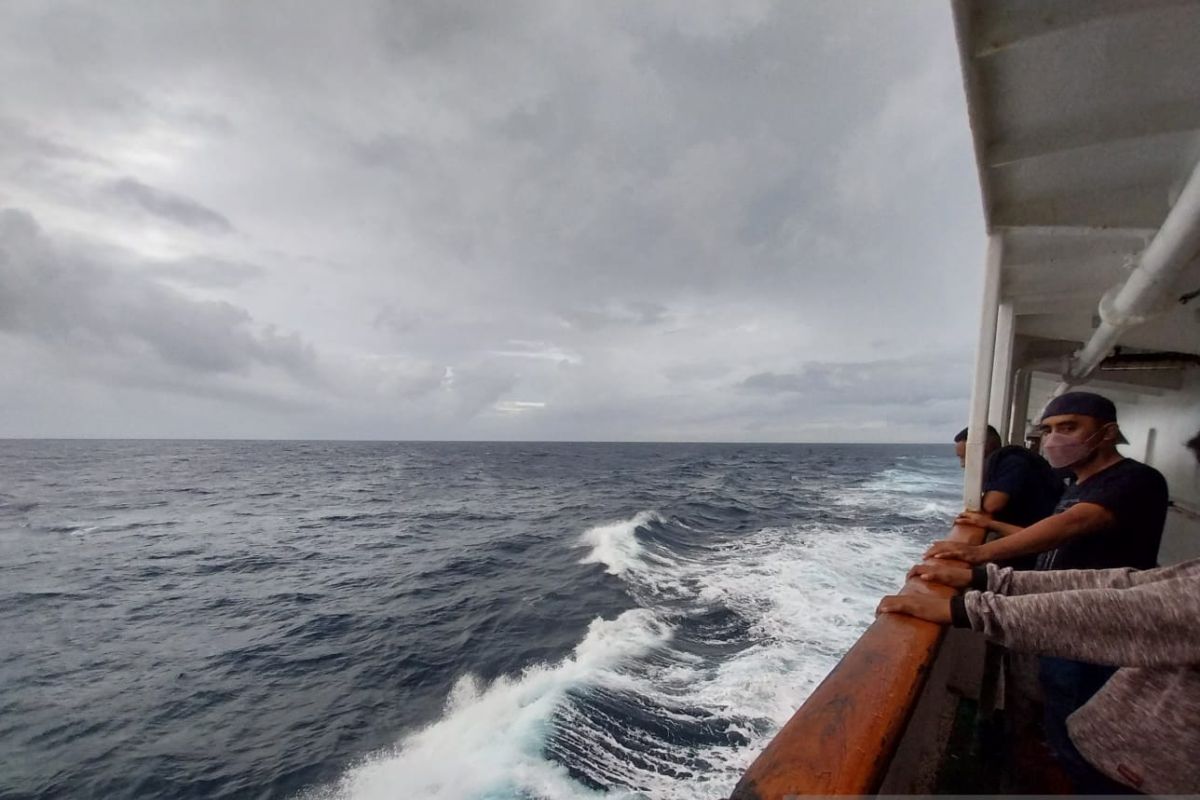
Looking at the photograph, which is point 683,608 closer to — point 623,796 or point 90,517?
point 623,796

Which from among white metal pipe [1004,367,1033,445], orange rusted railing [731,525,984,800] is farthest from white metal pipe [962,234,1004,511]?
white metal pipe [1004,367,1033,445]

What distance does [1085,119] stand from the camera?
260 cm

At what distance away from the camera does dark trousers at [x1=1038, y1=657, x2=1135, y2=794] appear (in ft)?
4.77

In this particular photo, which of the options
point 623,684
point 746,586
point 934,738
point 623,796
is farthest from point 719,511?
point 934,738

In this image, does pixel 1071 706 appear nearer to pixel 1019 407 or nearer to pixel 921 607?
pixel 921 607

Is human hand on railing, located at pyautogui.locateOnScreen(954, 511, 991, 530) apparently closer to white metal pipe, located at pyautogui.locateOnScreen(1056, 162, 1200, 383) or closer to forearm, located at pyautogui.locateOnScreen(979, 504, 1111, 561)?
forearm, located at pyautogui.locateOnScreen(979, 504, 1111, 561)

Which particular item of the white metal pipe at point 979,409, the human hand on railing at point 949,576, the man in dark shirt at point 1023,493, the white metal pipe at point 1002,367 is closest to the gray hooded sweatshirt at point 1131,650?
the human hand on railing at point 949,576

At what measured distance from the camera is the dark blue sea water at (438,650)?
6.30 meters

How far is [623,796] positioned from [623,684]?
229cm

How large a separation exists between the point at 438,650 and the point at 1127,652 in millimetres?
10605

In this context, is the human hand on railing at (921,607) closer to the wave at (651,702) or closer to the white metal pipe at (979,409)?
the white metal pipe at (979,409)

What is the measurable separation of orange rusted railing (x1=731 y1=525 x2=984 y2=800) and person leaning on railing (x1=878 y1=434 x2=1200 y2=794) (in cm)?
18

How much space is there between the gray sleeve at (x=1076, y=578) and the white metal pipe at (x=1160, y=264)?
1.88m

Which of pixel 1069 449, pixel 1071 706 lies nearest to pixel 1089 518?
pixel 1069 449
